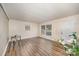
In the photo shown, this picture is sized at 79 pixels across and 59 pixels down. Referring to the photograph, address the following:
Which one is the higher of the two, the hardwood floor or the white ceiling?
the white ceiling

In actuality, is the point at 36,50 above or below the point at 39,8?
below

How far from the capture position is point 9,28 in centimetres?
502

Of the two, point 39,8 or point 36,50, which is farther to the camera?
point 36,50

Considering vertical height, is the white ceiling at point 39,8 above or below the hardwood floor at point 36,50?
above

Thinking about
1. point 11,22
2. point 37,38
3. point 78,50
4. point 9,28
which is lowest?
point 37,38

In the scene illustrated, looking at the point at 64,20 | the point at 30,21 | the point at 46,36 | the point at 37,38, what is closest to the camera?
the point at 64,20

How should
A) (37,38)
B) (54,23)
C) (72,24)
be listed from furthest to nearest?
(37,38) < (54,23) < (72,24)

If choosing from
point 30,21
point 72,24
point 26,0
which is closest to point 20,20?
point 30,21

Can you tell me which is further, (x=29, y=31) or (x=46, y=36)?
(x=46, y=36)

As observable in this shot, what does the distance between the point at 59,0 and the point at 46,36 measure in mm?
5745

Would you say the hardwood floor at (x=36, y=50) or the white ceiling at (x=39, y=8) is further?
the hardwood floor at (x=36, y=50)

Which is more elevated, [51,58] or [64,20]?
[64,20]

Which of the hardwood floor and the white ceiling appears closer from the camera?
the white ceiling

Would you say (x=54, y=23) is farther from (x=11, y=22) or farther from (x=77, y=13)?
(x=11, y=22)
